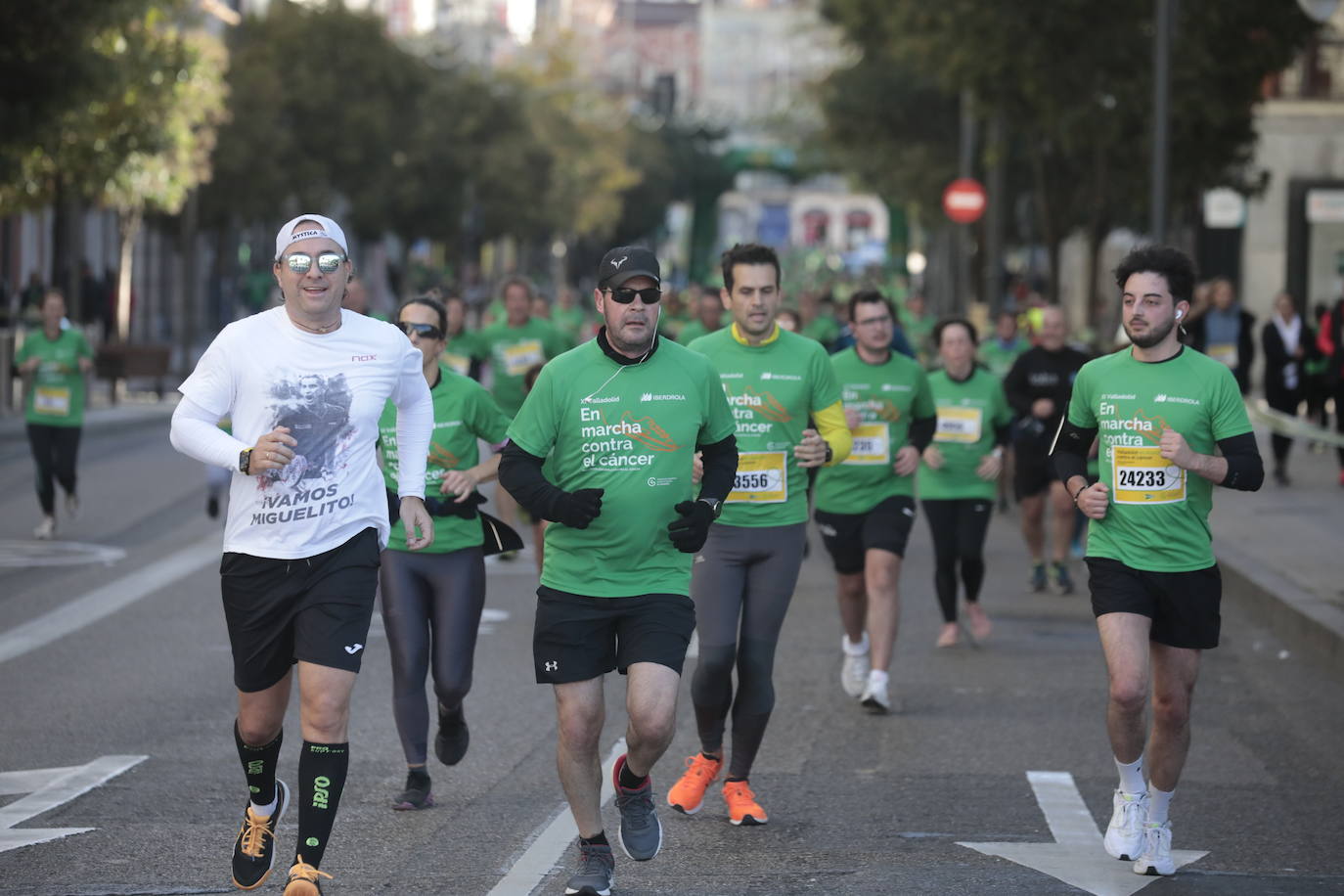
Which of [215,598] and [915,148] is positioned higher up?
[915,148]

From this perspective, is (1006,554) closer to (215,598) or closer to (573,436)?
(215,598)

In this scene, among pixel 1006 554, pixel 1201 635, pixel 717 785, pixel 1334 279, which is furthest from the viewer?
pixel 1334 279

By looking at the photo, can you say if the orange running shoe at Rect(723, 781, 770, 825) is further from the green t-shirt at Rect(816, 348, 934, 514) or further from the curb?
the curb

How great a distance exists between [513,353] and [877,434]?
6.41 metres

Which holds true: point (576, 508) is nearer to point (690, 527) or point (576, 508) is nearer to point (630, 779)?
point (690, 527)

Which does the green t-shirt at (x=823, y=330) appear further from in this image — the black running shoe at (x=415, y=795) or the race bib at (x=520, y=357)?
the black running shoe at (x=415, y=795)

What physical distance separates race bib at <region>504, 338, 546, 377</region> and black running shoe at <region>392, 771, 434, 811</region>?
8546 mm

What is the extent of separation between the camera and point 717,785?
8.26m

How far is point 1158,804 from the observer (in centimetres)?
698

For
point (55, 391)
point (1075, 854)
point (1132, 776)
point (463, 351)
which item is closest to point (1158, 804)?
point (1132, 776)

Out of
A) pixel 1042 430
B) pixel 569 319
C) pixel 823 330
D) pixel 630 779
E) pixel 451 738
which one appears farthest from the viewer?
pixel 569 319

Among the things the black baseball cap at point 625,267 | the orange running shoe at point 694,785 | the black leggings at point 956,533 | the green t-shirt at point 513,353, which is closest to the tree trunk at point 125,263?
the green t-shirt at point 513,353

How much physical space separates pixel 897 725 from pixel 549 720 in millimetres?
1480

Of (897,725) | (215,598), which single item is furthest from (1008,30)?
(897,725)
